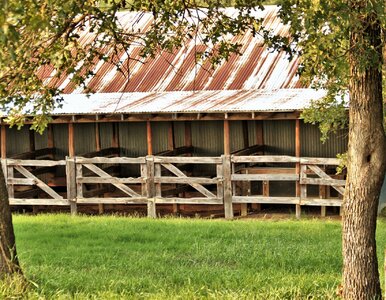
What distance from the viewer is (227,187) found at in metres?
21.4

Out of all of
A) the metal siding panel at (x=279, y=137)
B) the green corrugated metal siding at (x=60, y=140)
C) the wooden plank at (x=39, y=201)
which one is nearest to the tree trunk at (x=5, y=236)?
the wooden plank at (x=39, y=201)

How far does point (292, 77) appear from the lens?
73.4 feet

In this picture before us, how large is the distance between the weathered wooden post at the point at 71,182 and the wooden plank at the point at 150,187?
6.64 feet

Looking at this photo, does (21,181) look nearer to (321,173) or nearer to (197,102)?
(197,102)

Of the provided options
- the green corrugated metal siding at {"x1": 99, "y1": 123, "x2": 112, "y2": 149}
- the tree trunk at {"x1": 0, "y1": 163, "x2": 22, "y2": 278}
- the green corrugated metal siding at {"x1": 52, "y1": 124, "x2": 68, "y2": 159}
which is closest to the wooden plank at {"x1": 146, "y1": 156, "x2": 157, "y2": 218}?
the green corrugated metal siding at {"x1": 99, "y1": 123, "x2": 112, "y2": 149}

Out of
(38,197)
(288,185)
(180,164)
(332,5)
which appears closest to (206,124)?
(180,164)

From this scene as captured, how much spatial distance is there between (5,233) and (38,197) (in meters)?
14.4

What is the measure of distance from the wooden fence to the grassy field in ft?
3.79

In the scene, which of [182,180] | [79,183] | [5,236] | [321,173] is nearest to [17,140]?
[79,183]

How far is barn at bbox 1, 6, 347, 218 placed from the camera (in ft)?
68.8

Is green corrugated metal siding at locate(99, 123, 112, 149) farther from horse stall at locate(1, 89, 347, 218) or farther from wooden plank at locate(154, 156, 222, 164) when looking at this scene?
wooden plank at locate(154, 156, 222, 164)

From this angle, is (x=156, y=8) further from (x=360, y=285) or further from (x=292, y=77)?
(x=292, y=77)

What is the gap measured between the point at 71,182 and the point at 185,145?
3.33m

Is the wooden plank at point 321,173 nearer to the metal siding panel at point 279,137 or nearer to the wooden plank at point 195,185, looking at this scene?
the metal siding panel at point 279,137
